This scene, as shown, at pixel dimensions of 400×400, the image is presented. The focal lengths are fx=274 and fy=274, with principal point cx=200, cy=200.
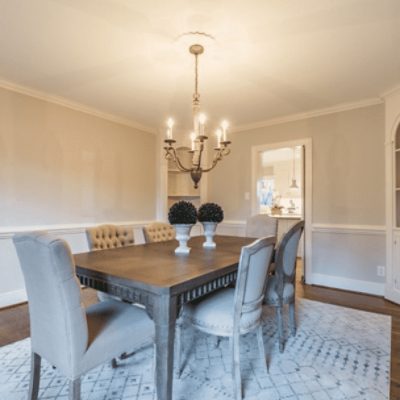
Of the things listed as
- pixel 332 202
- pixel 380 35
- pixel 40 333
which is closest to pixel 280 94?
pixel 380 35

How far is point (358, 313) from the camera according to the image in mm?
2807

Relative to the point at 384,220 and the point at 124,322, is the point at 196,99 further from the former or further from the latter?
the point at 384,220

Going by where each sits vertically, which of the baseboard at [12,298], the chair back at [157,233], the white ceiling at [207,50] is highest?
the white ceiling at [207,50]

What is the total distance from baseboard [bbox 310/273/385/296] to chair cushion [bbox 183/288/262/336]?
2446 millimetres

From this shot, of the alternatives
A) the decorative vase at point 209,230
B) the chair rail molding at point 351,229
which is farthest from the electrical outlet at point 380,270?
the decorative vase at point 209,230

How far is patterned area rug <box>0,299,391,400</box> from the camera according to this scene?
160cm

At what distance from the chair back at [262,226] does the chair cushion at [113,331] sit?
1921 millimetres

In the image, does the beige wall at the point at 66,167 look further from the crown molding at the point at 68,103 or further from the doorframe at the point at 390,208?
Result: the doorframe at the point at 390,208

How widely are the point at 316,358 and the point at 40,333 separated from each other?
1.81 metres

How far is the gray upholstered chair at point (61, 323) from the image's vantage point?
3.83ft

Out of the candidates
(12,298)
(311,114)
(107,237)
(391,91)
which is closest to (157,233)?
(107,237)

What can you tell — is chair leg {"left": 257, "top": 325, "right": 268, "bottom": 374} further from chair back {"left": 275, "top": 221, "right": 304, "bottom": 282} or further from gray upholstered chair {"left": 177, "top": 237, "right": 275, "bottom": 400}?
chair back {"left": 275, "top": 221, "right": 304, "bottom": 282}

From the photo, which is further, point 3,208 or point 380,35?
point 3,208

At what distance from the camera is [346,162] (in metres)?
3.62
